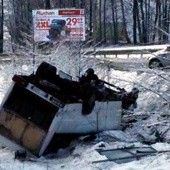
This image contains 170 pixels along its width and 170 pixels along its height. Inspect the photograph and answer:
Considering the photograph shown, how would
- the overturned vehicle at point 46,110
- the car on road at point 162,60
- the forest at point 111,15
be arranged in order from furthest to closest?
the forest at point 111,15
the overturned vehicle at point 46,110
the car on road at point 162,60

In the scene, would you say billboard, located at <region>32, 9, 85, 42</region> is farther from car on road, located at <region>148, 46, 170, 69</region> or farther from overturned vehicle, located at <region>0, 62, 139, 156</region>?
overturned vehicle, located at <region>0, 62, 139, 156</region>

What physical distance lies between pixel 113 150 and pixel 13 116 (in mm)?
2274

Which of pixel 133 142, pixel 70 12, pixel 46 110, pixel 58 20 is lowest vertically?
pixel 133 142

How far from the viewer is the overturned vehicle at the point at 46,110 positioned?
1155 centimetres

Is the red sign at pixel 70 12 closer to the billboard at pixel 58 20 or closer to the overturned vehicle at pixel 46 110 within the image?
the billboard at pixel 58 20

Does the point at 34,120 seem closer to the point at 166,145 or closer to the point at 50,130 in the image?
the point at 50,130

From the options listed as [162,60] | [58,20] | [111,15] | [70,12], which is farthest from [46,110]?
[111,15]

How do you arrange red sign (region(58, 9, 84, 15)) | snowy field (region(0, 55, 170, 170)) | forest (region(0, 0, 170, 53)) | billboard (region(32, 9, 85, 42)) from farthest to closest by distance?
1. forest (region(0, 0, 170, 53))
2. red sign (region(58, 9, 84, 15))
3. billboard (region(32, 9, 85, 42))
4. snowy field (region(0, 55, 170, 170))

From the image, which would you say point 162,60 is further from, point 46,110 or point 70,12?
point 70,12

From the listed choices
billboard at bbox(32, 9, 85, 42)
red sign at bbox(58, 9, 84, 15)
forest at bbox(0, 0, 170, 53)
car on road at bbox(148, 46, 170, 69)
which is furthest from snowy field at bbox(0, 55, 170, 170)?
forest at bbox(0, 0, 170, 53)

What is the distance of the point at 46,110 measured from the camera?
11766 millimetres

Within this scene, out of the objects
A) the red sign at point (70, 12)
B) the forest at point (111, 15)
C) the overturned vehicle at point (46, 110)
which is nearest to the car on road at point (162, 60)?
the overturned vehicle at point (46, 110)

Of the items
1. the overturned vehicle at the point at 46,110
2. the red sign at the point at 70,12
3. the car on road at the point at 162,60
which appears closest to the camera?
the car on road at the point at 162,60

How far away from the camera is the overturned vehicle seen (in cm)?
1155
